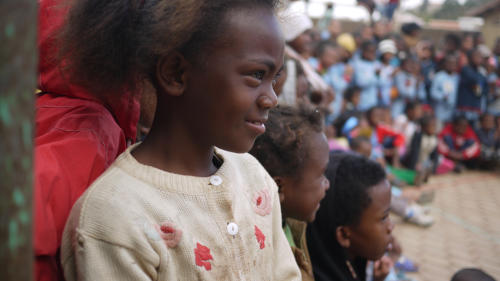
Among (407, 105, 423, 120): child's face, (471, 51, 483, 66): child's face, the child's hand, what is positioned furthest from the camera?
(471, 51, 483, 66): child's face

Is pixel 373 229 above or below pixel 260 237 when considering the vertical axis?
below

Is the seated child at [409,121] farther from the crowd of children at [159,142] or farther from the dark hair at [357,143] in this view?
the crowd of children at [159,142]

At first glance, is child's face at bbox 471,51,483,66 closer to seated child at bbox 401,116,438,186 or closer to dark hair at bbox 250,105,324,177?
seated child at bbox 401,116,438,186

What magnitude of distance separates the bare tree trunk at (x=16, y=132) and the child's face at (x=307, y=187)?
5.17 feet

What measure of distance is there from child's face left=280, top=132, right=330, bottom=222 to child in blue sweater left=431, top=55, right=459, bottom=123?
25.5 ft

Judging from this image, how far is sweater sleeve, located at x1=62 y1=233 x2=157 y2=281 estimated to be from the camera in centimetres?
100

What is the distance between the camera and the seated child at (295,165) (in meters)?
1.97

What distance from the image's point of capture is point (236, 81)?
3.64 ft

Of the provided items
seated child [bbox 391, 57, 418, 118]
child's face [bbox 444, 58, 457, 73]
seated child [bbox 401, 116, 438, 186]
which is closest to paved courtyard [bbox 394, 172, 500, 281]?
seated child [bbox 401, 116, 438, 186]

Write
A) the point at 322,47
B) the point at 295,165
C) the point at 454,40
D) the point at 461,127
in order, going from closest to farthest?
the point at 295,165, the point at 322,47, the point at 461,127, the point at 454,40

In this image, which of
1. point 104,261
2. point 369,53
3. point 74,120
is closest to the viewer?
point 104,261

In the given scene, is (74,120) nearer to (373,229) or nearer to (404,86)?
(373,229)

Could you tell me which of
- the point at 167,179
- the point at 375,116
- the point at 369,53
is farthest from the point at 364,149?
the point at 167,179

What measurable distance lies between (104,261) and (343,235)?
4.78 feet
